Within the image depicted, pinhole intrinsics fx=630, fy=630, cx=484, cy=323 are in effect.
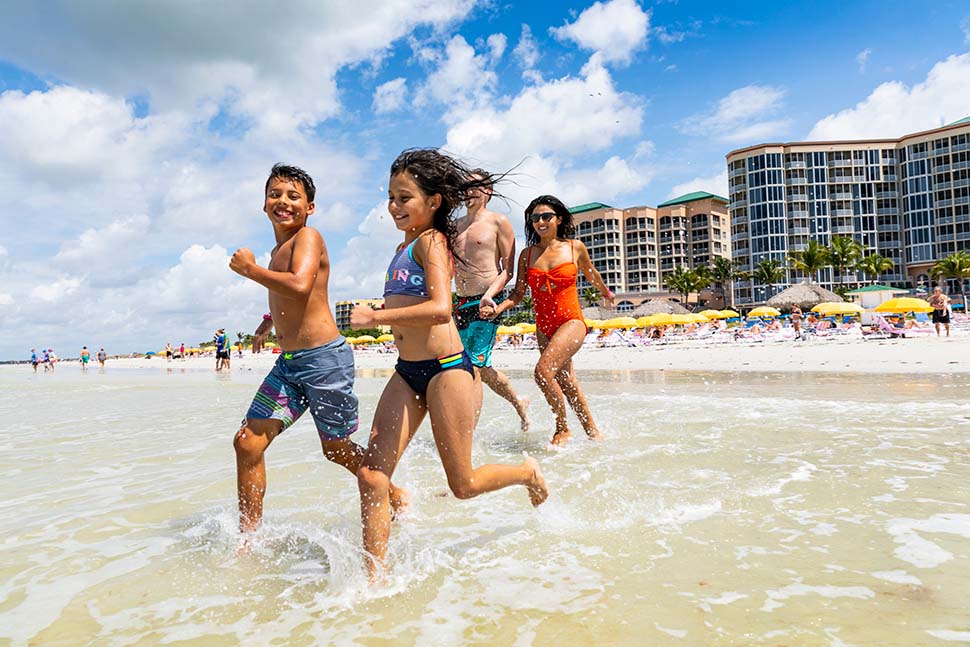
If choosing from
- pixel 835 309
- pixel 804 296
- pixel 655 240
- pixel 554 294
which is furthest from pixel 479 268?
pixel 655 240

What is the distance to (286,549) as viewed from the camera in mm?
3127

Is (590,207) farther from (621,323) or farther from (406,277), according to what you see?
(406,277)

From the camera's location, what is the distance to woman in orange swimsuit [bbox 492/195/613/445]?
18.2 feet

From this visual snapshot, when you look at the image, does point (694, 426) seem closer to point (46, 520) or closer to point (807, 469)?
point (807, 469)

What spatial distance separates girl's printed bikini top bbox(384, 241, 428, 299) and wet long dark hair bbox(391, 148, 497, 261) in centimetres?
19

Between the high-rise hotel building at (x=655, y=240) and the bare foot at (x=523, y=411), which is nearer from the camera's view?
the bare foot at (x=523, y=411)

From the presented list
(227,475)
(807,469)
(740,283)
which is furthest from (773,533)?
(740,283)

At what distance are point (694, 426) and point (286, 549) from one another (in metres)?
4.58

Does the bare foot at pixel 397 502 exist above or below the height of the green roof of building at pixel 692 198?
below

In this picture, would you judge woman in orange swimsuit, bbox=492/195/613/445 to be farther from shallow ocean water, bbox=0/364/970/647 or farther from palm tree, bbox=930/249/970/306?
palm tree, bbox=930/249/970/306

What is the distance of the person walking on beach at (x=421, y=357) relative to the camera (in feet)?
8.93

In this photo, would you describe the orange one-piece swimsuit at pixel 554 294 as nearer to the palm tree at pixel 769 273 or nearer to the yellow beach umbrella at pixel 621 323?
the yellow beach umbrella at pixel 621 323

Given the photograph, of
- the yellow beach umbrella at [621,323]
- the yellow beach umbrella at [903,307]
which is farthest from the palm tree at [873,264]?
the yellow beach umbrella at [903,307]

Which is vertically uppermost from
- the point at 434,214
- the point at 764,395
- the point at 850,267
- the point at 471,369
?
the point at 850,267
